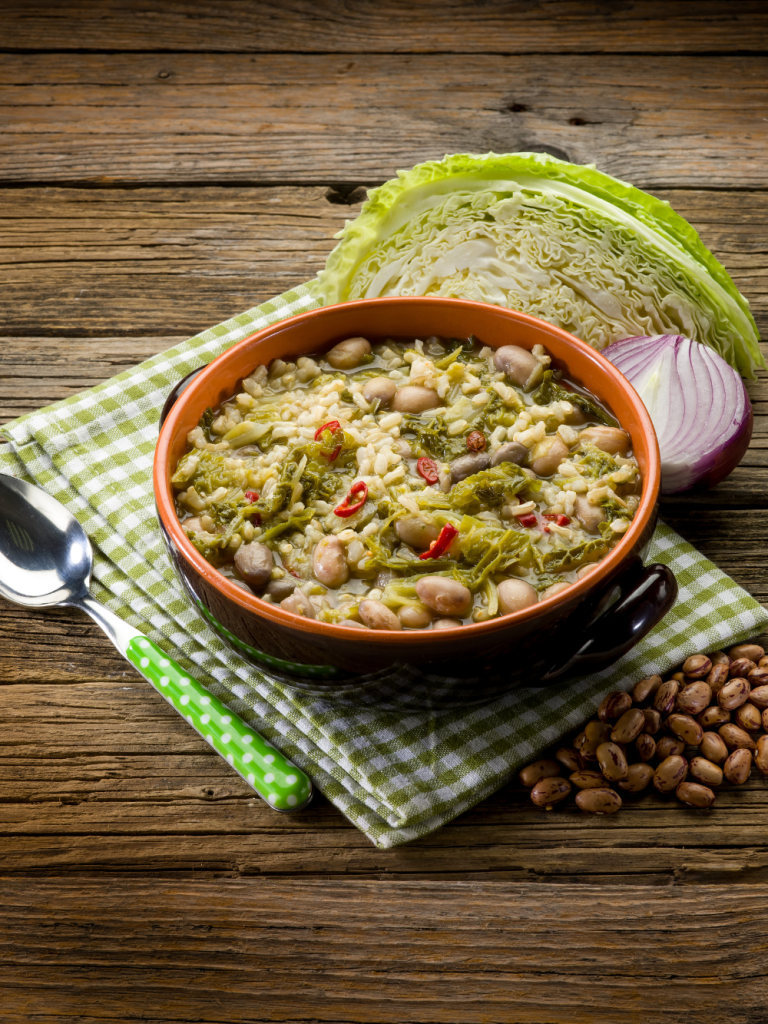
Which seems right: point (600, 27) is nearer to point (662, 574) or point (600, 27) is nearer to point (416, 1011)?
point (662, 574)

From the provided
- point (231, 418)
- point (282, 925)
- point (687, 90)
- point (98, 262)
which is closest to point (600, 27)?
point (687, 90)

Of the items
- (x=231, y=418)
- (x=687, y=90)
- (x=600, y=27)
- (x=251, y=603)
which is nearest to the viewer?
(x=251, y=603)

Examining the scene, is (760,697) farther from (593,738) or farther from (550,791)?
(550,791)

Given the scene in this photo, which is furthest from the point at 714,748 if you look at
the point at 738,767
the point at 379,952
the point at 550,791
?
the point at 379,952

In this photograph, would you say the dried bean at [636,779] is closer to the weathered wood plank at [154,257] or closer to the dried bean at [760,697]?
the dried bean at [760,697]

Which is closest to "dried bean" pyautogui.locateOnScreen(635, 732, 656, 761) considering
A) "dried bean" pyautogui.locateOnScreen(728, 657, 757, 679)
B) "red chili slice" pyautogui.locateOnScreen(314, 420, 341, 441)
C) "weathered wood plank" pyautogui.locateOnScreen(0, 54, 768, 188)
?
"dried bean" pyautogui.locateOnScreen(728, 657, 757, 679)

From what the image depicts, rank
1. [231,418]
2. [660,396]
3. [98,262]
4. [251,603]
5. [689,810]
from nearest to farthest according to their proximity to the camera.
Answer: [251,603]
[689,810]
[231,418]
[660,396]
[98,262]

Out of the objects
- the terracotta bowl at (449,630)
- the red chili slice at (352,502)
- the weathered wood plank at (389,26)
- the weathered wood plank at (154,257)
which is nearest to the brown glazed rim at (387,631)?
the terracotta bowl at (449,630)
